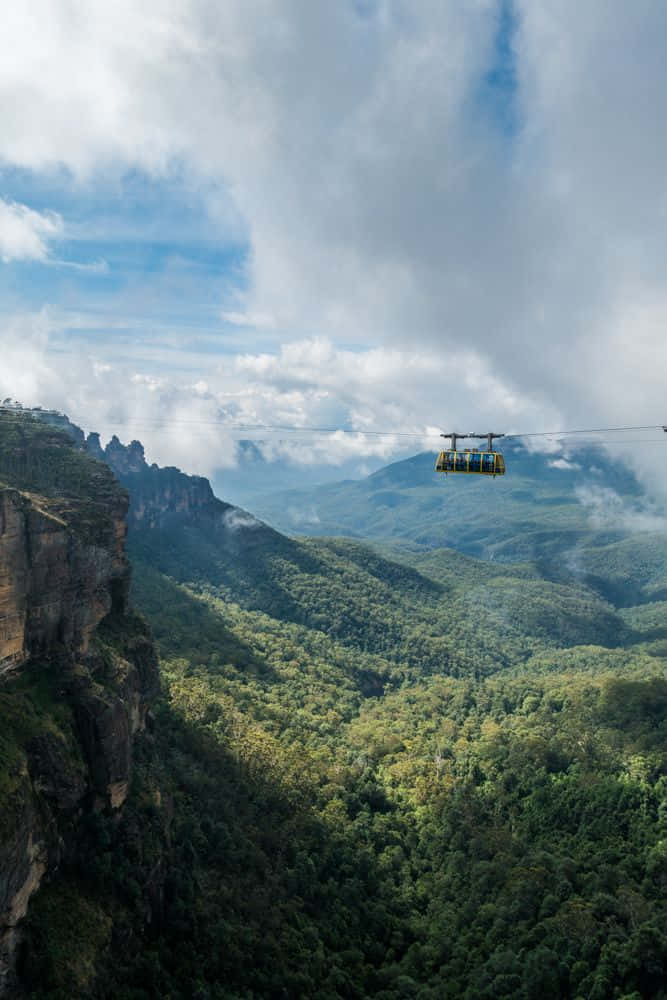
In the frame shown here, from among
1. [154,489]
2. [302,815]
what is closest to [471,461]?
[302,815]

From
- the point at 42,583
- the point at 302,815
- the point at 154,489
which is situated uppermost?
the point at 154,489

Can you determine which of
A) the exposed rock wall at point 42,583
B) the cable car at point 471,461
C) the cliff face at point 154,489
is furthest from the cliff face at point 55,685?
the cliff face at point 154,489

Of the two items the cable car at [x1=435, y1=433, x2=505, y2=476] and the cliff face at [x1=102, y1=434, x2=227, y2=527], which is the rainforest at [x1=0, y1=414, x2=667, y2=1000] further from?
the cliff face at [x1=102, y1=434, x2=227, y2=527]

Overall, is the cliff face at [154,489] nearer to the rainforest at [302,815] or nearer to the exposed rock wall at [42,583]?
the rainforest at [302,815]

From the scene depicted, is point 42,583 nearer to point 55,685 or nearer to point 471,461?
point 55,685

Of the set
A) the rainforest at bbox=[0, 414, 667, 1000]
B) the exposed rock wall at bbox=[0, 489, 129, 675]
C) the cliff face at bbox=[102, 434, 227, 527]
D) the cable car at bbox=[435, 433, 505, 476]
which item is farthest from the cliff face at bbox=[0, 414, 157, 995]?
the cliff face at bbox=[102, 434, 227, 527]
